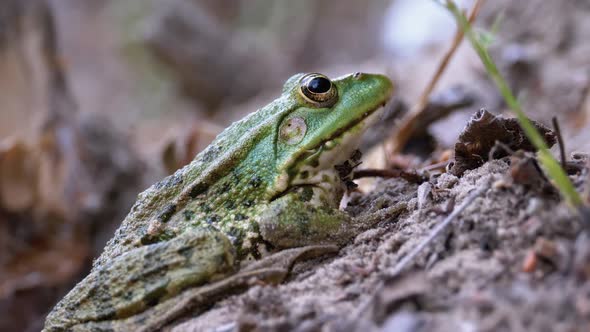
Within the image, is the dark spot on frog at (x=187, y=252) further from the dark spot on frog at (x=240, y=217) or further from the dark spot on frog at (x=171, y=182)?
the dark spot on frog at (x=171, y=182)

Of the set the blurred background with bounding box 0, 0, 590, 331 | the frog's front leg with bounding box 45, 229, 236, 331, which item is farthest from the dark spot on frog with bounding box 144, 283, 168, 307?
the blurred background with bounding box 0, 0, 590, 331

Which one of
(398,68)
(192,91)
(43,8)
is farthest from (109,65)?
(398,68)

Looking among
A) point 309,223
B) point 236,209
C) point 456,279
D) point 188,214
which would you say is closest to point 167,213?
point 188,214

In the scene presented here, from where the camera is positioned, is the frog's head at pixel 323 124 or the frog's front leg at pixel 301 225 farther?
the frog's head at pixel 323 124

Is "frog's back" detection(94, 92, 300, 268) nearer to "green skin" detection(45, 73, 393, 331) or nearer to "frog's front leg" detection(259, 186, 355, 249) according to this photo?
"green skin" detection(45, 73, 393, 331)

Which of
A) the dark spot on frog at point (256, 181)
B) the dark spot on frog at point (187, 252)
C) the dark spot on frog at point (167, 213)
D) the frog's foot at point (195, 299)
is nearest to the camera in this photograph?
the frog's foot at point (195, 299)

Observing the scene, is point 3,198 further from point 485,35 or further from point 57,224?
point 485,35

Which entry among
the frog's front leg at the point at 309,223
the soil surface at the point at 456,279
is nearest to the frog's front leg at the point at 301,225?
the frog's front leg at the point at 309,223
